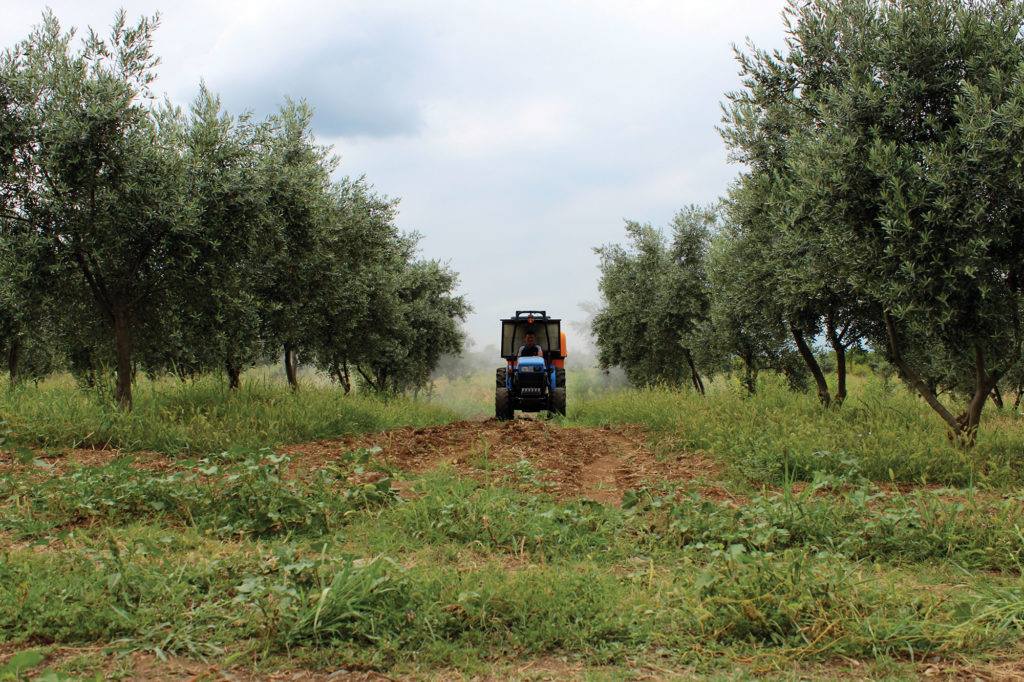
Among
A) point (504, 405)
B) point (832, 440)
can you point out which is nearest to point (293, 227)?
point (504, 405)

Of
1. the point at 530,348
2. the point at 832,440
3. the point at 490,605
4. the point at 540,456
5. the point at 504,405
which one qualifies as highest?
the point at 530,348

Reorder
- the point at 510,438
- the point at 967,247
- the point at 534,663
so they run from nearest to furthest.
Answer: the point at 534,663 < the point at 967,247 < the point at 510,438

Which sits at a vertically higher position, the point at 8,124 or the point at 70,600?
the point at 8,124

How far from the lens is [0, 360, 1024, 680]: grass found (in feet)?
13.2

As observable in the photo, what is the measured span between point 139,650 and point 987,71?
40.4 feet

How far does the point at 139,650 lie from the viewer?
13.3 ft

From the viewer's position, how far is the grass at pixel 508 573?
404 cm

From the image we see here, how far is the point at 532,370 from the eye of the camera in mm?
17672

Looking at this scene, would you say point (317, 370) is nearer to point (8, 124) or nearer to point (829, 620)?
point (8, 124)

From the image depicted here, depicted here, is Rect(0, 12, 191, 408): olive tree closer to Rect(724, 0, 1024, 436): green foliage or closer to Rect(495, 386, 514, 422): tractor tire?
Rect(495, 386, 514, 422): tractor tire

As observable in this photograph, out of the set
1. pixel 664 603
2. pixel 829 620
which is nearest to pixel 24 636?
pixel 664 603

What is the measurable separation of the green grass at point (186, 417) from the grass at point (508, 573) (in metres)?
1.43

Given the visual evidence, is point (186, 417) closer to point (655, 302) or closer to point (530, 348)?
point (530, 348)

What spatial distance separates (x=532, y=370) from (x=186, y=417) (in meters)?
8.51
